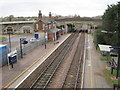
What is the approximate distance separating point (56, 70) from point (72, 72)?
187 centimetres

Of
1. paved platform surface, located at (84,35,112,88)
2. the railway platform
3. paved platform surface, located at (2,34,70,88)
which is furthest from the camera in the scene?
paved platform surface, located at (2,34,70,88)

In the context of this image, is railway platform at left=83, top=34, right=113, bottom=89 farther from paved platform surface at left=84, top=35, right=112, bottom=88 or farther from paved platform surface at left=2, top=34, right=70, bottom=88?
paved platform surface at left=2, top=34, right=70, bottom=88

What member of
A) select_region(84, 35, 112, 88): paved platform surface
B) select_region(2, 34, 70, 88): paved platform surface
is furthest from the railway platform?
select_region(2, 34, 70, 88): paved platform surface

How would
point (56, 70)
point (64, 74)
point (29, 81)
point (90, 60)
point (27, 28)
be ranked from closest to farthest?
point (29, 81), point (64, 74), point (56, 70), point (90, 60), point (27, 28)

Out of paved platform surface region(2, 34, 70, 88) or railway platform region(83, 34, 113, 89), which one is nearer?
railway platform region(83, 34, 113, 89)

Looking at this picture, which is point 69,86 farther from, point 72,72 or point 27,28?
point 27,28

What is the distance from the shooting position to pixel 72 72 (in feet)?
58.9

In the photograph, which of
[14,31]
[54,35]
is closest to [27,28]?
[14,31]

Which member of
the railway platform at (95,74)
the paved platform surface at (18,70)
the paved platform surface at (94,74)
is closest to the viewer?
the railway platform at (95,74)

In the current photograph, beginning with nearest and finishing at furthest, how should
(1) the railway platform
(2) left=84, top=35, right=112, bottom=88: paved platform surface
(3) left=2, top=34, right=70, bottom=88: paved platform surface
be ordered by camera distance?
(1) the railway platform → (2) left=84, top=35, right=112, bottom=88: paved platform surface → (3) left=2, top=34, right=70, bottom=88: paved platform surface

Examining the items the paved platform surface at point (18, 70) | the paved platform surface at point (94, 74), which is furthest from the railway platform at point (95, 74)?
the paved platform surface at point (18, 70)

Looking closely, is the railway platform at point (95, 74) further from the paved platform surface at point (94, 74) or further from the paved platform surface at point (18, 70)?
the paved platform surface at point (18, 70)

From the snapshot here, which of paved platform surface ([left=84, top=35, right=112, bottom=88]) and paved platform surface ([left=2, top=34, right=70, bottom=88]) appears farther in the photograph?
paved platform surface ([left=2, top=34, right=70, bottom=88])

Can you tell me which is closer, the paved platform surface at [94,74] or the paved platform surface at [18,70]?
the paved platform surface at [94,74]
